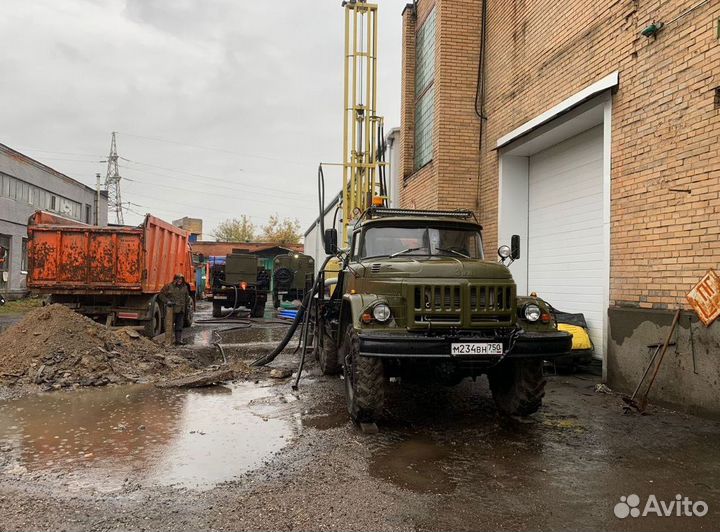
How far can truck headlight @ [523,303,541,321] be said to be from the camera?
17.6 ft

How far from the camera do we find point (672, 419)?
558 centimetres

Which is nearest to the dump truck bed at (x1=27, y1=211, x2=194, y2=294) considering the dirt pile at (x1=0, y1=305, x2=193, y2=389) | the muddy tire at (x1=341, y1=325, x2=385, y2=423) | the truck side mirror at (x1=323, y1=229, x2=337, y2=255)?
the dirt pile at (x1=0, y1=305, x2=193, y2=389)

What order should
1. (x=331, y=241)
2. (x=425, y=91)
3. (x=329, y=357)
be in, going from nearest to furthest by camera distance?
(x=331, y=241) → (x=329, y=357) → (x=425, y=91)

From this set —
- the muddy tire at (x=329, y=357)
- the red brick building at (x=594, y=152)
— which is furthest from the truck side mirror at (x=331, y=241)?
the red brick building at (x=594, y=152)

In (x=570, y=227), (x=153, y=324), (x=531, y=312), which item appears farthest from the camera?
(x=153, y=324)

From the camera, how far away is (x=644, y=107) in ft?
21.5

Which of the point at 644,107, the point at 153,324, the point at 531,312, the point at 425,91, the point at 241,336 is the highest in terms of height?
the point at 425,91

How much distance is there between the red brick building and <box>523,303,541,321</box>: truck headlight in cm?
177

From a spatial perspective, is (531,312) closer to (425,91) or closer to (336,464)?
(336,464)

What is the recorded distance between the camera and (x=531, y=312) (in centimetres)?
541

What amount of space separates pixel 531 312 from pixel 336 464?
2.49 metres

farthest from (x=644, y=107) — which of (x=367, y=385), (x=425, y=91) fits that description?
(x=425, y=91)

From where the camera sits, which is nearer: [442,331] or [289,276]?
[442,331]

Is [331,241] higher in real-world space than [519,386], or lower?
higher
